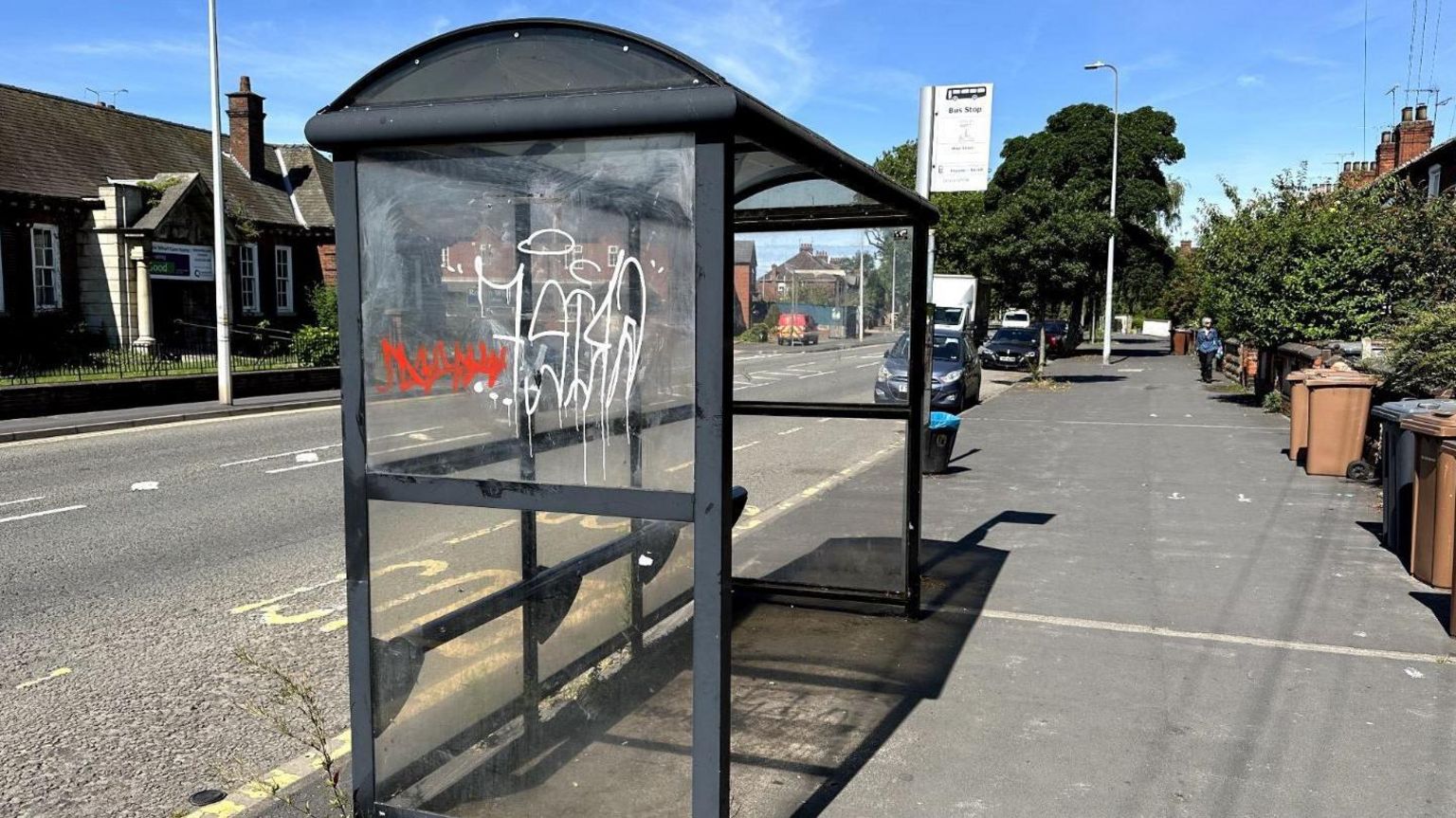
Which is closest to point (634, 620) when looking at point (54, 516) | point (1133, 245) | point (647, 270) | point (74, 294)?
point (647, 270)

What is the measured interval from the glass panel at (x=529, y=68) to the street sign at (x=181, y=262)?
2591 centimetres

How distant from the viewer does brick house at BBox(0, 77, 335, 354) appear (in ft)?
78.8

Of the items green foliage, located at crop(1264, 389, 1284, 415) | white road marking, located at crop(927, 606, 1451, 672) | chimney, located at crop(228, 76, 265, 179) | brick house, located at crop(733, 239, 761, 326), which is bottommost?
white road marking, located at crop(927, 606, 1451, 672)

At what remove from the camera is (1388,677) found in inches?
205

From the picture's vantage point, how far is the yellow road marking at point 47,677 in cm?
494

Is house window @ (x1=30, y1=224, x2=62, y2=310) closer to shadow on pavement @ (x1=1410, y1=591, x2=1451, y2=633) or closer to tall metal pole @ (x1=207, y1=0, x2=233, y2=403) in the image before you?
tall metal pole @ (x1=207, y1=0, x2=233, y2=403)

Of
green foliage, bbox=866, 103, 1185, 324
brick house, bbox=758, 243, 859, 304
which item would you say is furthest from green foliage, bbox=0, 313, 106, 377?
green foliage, bbox=866, 103, 1185, 324

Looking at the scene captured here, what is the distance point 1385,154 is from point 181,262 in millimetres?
43323

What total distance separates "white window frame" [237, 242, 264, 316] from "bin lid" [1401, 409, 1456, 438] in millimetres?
28891

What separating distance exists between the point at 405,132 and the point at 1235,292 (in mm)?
19887

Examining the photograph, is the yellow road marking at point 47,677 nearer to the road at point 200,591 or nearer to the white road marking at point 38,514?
the road at point 200,591

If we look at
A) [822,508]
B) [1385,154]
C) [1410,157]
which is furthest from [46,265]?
[1385,154]

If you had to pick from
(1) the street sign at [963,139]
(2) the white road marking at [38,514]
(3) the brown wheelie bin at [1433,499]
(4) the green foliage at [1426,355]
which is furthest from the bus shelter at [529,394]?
(4) the green foliage at [1426,355]

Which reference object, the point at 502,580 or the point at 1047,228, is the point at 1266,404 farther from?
the point at 502,580
